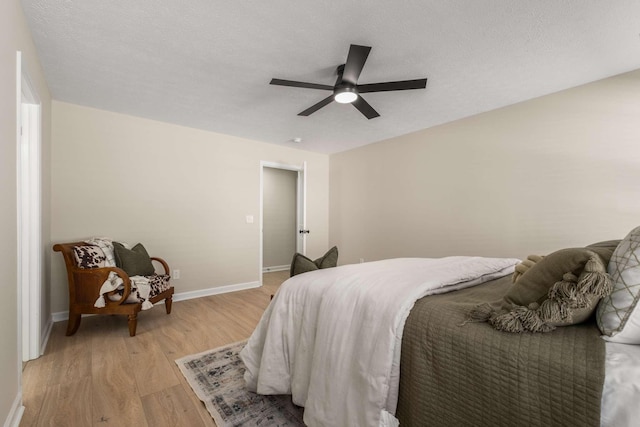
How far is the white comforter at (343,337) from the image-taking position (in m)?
1.18

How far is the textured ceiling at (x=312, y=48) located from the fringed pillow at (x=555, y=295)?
5.18ft

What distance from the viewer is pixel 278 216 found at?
607 cm

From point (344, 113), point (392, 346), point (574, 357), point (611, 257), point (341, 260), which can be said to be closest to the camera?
point (574, 357)

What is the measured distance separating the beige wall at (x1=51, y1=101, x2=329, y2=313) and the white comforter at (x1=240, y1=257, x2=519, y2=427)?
2519 mm

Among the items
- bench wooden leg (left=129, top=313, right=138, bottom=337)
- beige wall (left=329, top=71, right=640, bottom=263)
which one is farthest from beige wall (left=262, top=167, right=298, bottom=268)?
bench wooden leg (left=129, top=313, right=138, bottom=337)

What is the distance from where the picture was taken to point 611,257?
1.03 meters

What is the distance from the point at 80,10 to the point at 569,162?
411cm

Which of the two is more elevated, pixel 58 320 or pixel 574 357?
pixel 574 357

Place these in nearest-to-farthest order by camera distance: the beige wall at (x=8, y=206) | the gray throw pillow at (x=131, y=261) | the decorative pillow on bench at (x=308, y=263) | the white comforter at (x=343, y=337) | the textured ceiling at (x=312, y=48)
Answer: the white comforter at (x=343, y=337)
the beige wall at (x=8, y=206)
the textured ceiling at (x=312, y=48)
the decorative pillow on bench at (x=308, y=263)
the gray throw pillow at (x=131, y=261)

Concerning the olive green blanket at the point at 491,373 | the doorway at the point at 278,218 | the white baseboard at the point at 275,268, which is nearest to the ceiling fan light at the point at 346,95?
the olive green blanket at the point at 491,373

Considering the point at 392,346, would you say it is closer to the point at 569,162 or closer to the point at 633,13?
the point at 633,13

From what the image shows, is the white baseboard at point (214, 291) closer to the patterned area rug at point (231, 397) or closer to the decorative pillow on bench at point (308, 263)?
the patterned area rug at point (231, 397)

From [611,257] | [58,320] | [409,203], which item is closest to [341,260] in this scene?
[409,203]

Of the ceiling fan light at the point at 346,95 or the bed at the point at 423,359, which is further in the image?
the ceiling fan light at the point at 346,95
